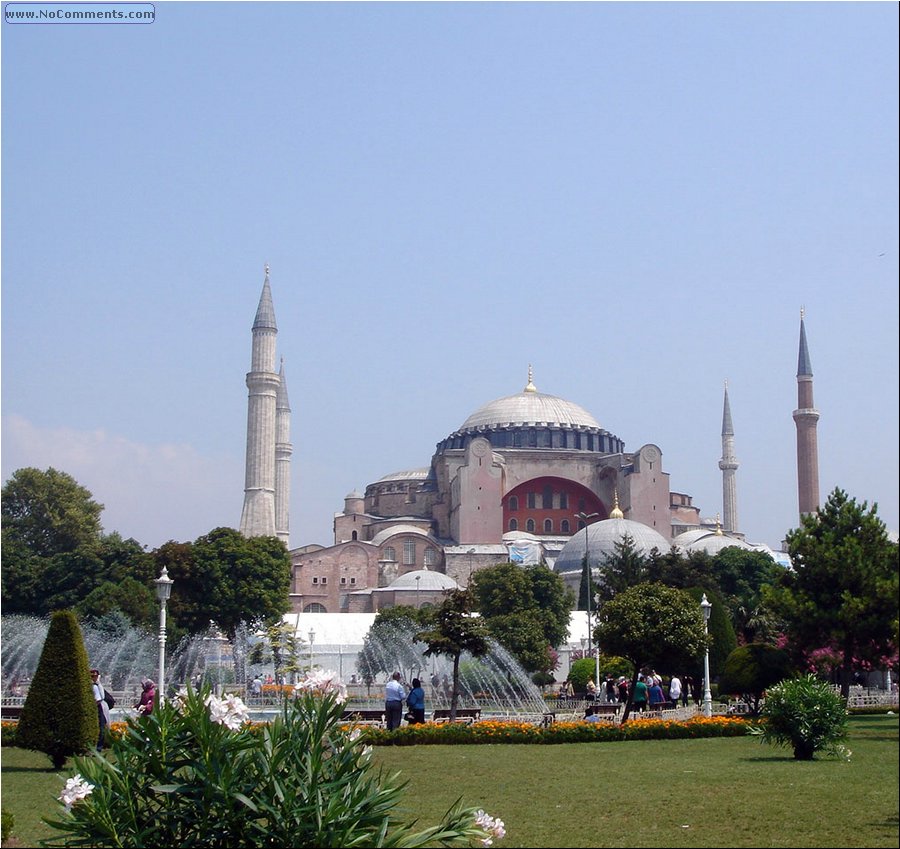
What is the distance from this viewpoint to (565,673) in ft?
130

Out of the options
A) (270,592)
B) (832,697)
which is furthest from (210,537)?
(832,697)

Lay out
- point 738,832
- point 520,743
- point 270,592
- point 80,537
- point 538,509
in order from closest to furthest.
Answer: point 738,832 → point 520,743 → point 270,592 → point 80,537 → point 538,509

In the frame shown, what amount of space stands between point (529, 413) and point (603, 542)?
13.3 metres

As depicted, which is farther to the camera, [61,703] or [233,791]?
[61,703]

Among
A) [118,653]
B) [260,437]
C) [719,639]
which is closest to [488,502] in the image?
[260,437]

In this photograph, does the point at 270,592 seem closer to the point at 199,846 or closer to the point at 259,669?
the point at 259,669

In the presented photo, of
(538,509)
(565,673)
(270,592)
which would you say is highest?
(538,509)

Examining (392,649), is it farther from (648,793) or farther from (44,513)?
(648,793)

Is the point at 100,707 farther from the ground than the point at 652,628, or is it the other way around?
the point at 652,628

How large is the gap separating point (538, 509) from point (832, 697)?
48664 mm

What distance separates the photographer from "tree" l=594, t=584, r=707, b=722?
17531 millimetres

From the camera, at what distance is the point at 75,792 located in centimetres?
518

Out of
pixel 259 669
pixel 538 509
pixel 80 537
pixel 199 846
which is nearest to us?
pixel 199 846

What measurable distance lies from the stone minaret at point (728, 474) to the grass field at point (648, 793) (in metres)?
51.4
